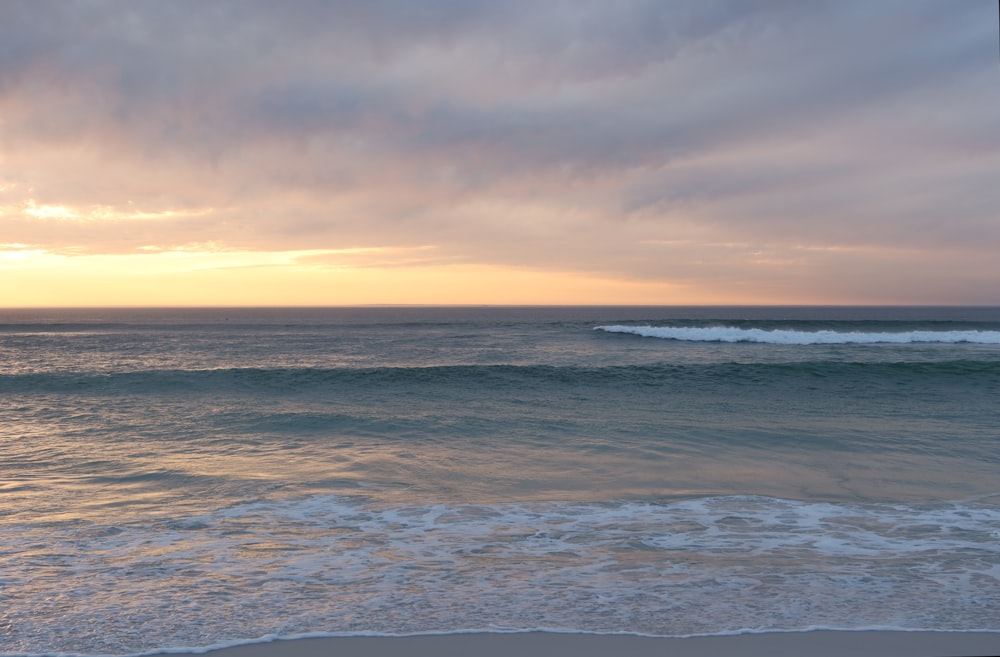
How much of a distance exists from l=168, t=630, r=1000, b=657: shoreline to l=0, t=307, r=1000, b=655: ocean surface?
13 cm

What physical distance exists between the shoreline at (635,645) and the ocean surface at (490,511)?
5.2 inches

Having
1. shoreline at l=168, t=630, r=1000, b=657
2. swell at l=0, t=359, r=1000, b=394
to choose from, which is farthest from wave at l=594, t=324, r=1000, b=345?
shoreline at l=168, t=630, r=1000, b=657

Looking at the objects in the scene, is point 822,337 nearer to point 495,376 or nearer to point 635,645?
point 495,376

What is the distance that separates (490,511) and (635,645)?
3340mm

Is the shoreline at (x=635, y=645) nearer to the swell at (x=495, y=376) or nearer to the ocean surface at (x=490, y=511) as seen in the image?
the ocean surface at (x=490, y=511)

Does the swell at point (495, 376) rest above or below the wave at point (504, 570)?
above

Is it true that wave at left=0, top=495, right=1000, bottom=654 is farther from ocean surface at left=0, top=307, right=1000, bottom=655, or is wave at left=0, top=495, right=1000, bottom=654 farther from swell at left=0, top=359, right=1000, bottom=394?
swell at left=0, top=359, right=1000, bottom=394

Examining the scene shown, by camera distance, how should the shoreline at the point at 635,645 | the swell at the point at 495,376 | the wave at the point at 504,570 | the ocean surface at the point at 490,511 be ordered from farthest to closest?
1. the swell at the point at 495,376
2. the ocean surface at the point at 490,511
3. the wave at the point at 504,570
4. the shoreline at the point at 635,645

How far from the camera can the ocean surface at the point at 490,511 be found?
475 centimetres

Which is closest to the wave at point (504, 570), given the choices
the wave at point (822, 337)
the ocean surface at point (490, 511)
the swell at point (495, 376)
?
the ocean surface at point (490, 511)

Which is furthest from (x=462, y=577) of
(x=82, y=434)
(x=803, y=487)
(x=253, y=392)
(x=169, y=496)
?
(x=253, y=392)

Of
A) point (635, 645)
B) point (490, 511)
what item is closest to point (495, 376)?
point (490, 511)

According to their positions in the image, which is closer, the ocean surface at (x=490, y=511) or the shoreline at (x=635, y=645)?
the shoreline at (x=635, y=645)

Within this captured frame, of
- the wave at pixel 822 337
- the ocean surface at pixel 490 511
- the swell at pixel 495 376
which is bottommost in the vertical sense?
the ocean surface at pixel 490 511
